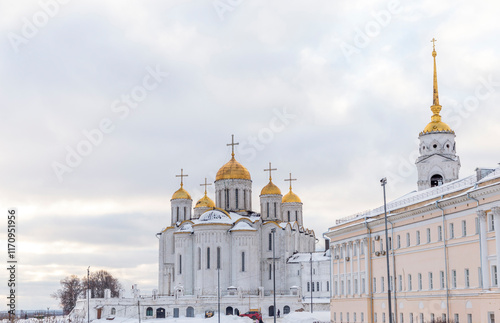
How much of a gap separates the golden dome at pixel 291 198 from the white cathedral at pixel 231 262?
5676 mm

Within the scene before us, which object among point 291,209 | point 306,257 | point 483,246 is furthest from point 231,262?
point 483,246

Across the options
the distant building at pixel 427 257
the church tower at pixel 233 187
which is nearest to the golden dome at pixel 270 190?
the church tower at pixel 233 187

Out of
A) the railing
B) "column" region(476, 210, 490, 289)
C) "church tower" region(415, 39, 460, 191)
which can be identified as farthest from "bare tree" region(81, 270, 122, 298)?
"column" region(476, 210, 490, 289)

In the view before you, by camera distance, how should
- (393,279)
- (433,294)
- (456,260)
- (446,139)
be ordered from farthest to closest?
(446,139) → (393,279) → (433,294) → (456,260)

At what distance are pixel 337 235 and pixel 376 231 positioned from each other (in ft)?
29.5

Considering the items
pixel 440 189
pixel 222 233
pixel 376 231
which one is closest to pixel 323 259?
pixel 222 233

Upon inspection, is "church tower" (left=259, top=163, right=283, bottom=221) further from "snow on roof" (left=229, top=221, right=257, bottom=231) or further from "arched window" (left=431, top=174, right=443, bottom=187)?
"arched window" (left=431, top=174, right=443, bottom=187)

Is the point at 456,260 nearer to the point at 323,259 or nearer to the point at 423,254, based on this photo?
the point at 423,254

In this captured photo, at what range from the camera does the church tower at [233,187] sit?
10719cm

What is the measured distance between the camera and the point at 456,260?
42719 mm

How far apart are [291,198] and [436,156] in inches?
1968

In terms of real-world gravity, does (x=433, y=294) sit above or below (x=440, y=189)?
below

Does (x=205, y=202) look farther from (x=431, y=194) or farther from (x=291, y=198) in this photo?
Answer: (x=431, y=194)

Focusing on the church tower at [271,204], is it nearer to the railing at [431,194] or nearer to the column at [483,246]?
the railing at [431,194]
